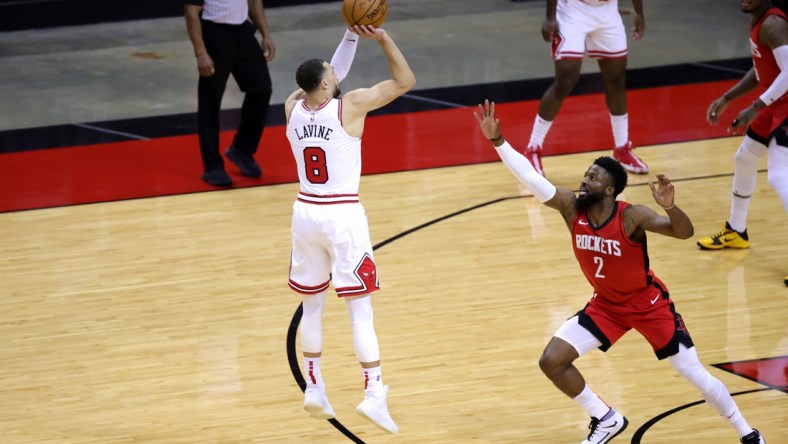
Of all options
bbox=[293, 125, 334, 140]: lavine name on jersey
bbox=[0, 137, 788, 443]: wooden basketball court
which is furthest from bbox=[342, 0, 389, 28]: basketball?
bbox=[0, 137, 788, 443]: wooden basketball court

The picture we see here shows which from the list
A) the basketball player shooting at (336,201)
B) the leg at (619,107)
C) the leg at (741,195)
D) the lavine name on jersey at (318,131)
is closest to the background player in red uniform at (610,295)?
the basketball player shooting at (336,201)

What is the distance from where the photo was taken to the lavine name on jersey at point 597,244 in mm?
5363

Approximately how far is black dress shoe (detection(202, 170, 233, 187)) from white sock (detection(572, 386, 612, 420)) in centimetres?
470

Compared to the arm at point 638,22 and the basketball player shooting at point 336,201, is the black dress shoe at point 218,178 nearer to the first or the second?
the arm at point 638,22

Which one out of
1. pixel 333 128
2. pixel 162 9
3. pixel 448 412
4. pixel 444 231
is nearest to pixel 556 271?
pixel 444 231

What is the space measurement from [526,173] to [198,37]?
4237mm

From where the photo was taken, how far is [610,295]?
5.49 meters

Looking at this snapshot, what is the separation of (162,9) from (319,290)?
10770 mm

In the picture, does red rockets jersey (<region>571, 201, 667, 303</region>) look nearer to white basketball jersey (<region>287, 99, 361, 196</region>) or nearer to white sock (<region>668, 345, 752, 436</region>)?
white sock (<region>668, 345, 752, 436</region>)

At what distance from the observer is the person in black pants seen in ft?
29.8

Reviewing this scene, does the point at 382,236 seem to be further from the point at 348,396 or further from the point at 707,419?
the point at 707,419

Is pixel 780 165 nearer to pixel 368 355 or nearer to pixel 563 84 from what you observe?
pixel 563 84

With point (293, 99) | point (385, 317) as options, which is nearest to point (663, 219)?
point (293, 99)

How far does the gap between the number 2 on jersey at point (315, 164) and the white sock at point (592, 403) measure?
1.52 m
